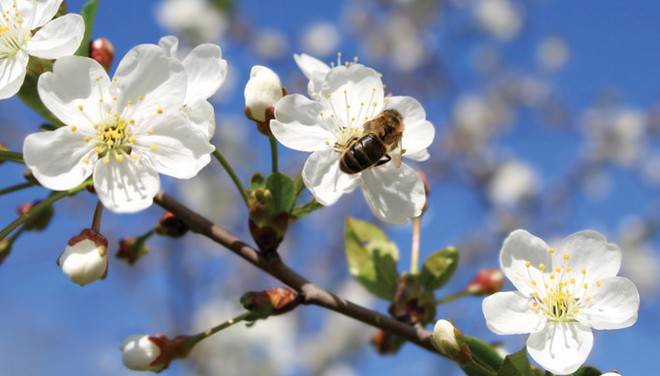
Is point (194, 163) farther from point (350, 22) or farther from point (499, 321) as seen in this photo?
point (350, 22)

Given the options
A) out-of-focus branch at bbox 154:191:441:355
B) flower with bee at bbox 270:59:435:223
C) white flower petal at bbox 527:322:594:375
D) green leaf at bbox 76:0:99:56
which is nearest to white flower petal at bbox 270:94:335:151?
flower with bee at bbox 270:59:435:223

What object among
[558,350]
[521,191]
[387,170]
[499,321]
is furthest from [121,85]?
[521,191]

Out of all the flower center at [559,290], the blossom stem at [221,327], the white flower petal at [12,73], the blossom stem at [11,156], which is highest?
the flower center at [559,290]

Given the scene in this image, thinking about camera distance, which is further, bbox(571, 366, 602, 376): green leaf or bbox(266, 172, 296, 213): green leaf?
bbox(266, 172, 296, 213): green leaf

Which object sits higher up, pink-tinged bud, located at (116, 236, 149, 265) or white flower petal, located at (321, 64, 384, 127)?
white flower petal, located at (321, 64, 384, 127)

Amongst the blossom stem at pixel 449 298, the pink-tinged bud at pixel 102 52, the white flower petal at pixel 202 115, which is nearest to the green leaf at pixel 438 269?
the blossom stem at pixel 449 298

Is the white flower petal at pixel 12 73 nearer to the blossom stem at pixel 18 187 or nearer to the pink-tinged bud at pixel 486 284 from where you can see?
the blossom stem at pixel 18 187

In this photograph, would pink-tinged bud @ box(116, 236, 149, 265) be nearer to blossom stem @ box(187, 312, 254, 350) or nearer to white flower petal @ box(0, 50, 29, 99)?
blossom stem @ box(187, 312, 254, 350)
